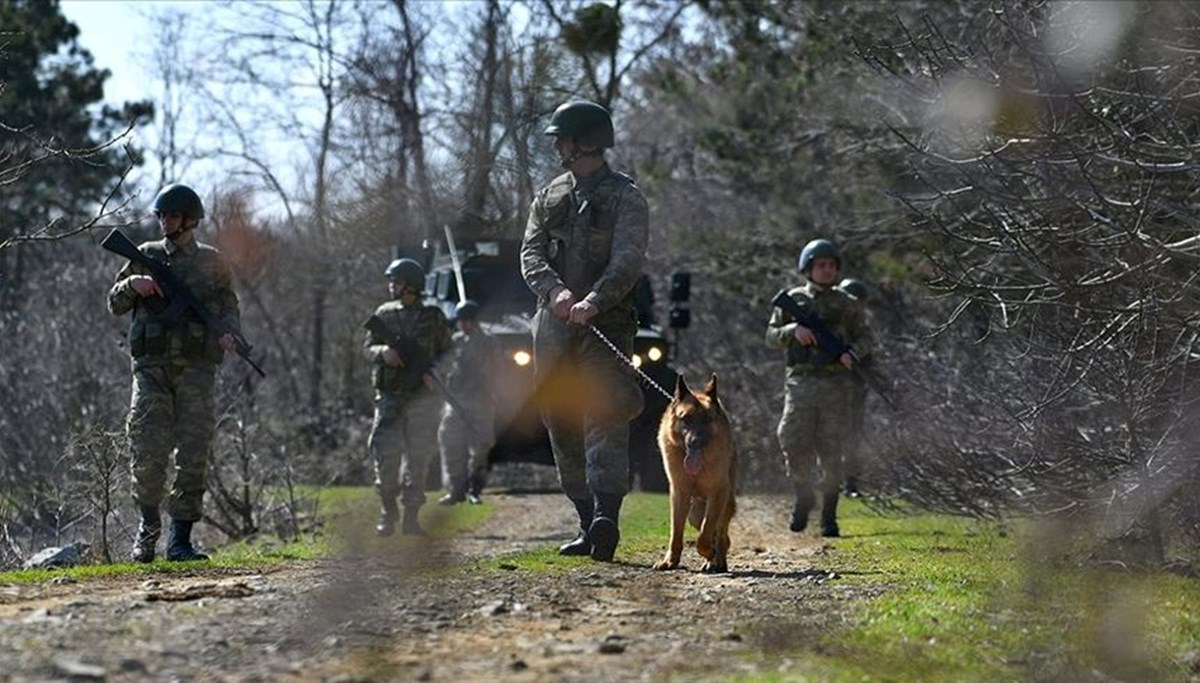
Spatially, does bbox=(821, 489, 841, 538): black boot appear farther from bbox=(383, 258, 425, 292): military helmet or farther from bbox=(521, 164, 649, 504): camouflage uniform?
bbox=(521, 164, 649, 504): camouflage uniform

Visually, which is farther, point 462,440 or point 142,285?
point 462,440

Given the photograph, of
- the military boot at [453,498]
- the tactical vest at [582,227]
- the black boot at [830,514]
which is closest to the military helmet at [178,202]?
the tactical vest at [582,227]

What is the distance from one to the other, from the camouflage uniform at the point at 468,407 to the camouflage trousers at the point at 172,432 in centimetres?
778

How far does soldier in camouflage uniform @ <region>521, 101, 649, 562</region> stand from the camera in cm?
1118

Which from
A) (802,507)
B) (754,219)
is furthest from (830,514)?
(754,219)

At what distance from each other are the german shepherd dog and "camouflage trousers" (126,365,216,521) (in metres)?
3.05

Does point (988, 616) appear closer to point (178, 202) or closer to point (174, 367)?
point (174, 367)

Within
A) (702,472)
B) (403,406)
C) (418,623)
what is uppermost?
(403,406)

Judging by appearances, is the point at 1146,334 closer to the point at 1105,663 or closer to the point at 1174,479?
the point at 1174,479

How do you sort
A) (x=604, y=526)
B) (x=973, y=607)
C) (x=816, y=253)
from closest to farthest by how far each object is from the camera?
(x=973, y=607)
(x=604, y=526)
(x=816, y=253)

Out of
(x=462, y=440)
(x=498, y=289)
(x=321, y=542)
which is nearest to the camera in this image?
(x=321, y=542)

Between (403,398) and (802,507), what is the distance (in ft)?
11.0

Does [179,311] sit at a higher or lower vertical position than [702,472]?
higher

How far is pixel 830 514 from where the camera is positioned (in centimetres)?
1535
